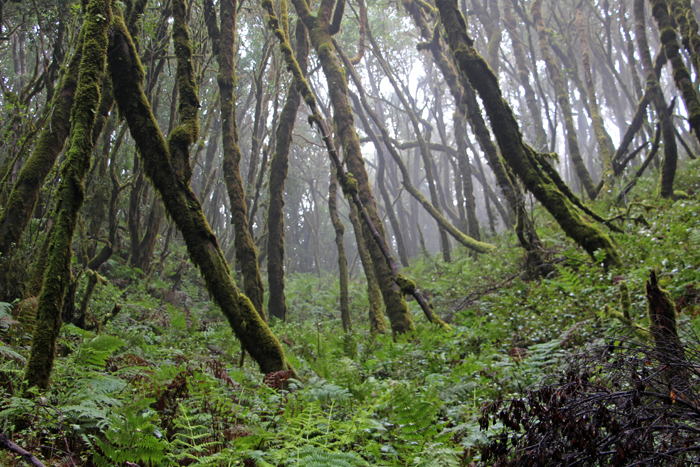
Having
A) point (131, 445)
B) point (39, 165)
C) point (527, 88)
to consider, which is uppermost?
point (527, 88)

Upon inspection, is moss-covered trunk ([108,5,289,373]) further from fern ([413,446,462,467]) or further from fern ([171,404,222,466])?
fern ([413,446,462,467])

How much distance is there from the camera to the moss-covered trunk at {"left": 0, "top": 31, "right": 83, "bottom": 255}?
4492 mm

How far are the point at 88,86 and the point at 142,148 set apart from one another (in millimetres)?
766

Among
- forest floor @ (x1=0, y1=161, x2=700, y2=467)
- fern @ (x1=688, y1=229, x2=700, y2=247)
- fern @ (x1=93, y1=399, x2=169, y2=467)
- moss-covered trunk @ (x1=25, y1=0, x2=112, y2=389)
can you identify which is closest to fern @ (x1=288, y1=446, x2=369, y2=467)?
forest floor @ (x1=0, y1=161, x2=700, y2=467)

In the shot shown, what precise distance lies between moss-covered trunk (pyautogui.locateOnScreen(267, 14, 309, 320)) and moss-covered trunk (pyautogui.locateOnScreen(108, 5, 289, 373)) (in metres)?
4.35

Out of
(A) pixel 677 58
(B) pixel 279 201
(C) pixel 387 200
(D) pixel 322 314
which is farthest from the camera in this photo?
(C) pixel 387 200

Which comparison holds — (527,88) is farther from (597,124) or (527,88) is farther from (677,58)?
(677,58)

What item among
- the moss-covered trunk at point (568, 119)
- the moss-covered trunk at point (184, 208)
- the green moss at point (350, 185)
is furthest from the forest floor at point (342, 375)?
the green moss at point (350, 185)

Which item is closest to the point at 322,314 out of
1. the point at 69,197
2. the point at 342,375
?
the point at 342,375

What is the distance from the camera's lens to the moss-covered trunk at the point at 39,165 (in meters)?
4.49

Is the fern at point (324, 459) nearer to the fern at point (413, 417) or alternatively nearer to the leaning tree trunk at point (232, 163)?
the fern at point (413, 417)

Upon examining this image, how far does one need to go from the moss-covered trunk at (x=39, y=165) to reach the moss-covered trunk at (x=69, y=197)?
4.15 ft

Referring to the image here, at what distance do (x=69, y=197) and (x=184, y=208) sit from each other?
1.07 meters

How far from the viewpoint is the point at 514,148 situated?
5910mm
